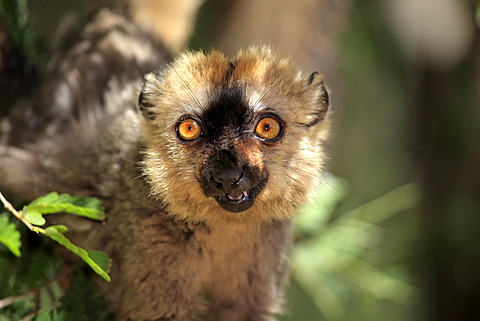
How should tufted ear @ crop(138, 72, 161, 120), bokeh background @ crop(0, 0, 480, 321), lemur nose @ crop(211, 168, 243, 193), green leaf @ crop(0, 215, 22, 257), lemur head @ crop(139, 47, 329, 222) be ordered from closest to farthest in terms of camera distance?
green leaf @ crop(0, 215, 22, 257) < lemur nose @ crop(211, 168, 243, 193) < lemur head @ crop(139, 47, 329, 222) < tufted ear @ crop(138, 72, 161, 120) < bokeh background @ crop(0, 0, 480, 321)

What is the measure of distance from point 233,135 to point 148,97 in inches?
21.6

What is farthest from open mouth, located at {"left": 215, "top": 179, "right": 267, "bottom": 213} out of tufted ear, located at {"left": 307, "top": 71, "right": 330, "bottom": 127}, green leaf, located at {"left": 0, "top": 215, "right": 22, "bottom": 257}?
green leaf, located at {"left": 0, "top": 215, "right": 22, "bottom": 257}

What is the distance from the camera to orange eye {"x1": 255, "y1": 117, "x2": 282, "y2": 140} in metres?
2.68

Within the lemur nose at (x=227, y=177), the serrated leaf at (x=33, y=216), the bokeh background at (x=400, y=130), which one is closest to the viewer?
the serrated leaf at (x=33, y=216)

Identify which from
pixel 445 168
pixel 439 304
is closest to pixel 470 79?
pixel 445 168

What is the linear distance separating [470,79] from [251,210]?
13.0 feet

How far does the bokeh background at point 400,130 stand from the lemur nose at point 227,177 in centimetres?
181

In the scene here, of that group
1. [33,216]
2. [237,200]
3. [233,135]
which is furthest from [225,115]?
[33,216]

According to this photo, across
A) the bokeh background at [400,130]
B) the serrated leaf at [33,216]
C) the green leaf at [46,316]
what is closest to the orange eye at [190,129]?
the serrated leaf at [33,216]

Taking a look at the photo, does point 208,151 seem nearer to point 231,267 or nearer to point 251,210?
point 251,210

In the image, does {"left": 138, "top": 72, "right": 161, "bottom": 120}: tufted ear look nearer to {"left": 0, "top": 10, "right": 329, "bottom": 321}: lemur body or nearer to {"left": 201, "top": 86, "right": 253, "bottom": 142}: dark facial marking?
{"left": 0, "top": 10, "right": 329, "bottom": 321}: lemur body

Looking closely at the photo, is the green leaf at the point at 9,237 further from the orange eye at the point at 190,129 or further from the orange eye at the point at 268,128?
the orange eye at the point at 268,128

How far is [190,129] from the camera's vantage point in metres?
2.68

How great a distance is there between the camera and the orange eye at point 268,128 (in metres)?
2.68
